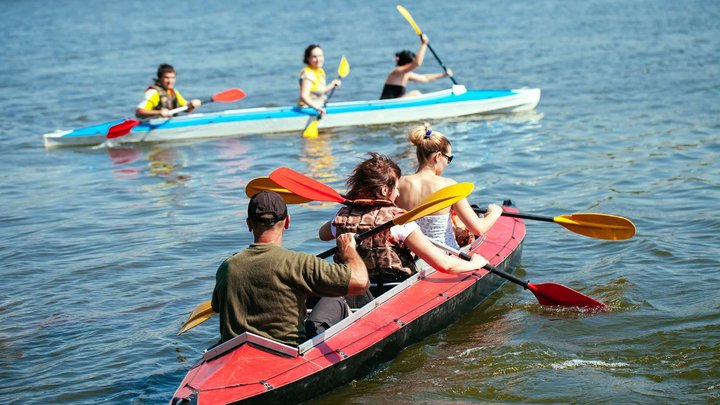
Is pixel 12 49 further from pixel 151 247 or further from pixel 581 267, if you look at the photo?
pixel 581 267

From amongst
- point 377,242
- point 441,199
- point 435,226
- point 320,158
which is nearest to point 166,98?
point 320,158

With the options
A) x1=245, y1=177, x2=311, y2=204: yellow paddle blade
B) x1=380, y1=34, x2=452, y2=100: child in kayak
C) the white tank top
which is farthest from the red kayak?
x1=380, y1=34, x2=452, y2=100: child in kayak

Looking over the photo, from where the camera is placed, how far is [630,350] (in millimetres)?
5816

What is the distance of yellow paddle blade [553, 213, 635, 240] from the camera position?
22.0 feet

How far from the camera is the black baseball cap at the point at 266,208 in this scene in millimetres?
4469

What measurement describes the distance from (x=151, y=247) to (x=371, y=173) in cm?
392

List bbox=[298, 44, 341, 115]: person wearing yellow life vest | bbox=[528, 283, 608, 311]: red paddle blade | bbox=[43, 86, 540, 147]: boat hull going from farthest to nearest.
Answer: bbox=[43, 86, 540, 147]: boat hull → bbox=[298, 44, 341, 115]: person wearing yellow life vest → bbox=[528, 283, 608, 311]: red paddle blade

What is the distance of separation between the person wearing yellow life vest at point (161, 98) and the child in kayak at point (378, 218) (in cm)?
759

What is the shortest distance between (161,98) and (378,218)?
815cm

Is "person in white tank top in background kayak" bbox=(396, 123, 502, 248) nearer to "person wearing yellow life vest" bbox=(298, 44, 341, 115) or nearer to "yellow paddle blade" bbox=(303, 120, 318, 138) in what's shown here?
"person wearing yellow life vest" bbox=(298, 44, 341, 115)

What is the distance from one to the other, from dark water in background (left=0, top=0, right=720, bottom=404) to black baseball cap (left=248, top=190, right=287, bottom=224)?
114 centimetres

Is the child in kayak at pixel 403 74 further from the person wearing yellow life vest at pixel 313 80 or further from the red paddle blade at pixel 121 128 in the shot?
the red paddle blade at pixel 121 128

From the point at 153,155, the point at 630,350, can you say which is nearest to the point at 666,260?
the point at 630,350

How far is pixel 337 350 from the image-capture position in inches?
197
